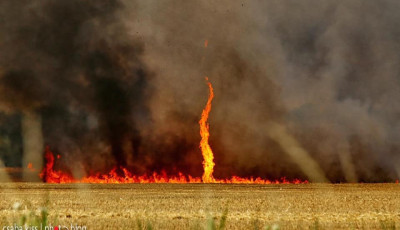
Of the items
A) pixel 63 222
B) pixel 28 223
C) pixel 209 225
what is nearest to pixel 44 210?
pixel 28 223

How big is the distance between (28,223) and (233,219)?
98.0ft

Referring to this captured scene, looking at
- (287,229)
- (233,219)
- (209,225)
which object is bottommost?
(209,225)

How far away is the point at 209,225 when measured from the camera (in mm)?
2965

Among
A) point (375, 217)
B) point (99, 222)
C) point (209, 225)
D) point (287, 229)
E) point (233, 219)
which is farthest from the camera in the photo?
point (375, 217)

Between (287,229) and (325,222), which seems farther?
(325,222)

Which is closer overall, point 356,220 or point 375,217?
point 356,220

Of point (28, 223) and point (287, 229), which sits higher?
point (287, 229)

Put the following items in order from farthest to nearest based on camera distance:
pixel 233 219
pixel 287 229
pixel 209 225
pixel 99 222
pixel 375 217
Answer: pixel 375 217 < pixel 233 219 < pixel 99 222 < pixel 287 229 < pixel 209 225

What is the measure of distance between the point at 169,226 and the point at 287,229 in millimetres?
6152

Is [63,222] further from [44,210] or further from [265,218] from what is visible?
[44,210]

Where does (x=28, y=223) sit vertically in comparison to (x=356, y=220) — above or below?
below

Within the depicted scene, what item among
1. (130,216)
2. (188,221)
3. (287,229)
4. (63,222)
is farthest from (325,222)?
(63,222)

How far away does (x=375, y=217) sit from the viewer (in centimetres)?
3538

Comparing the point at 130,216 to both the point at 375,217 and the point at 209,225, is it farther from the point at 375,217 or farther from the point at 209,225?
the point at 209,225
